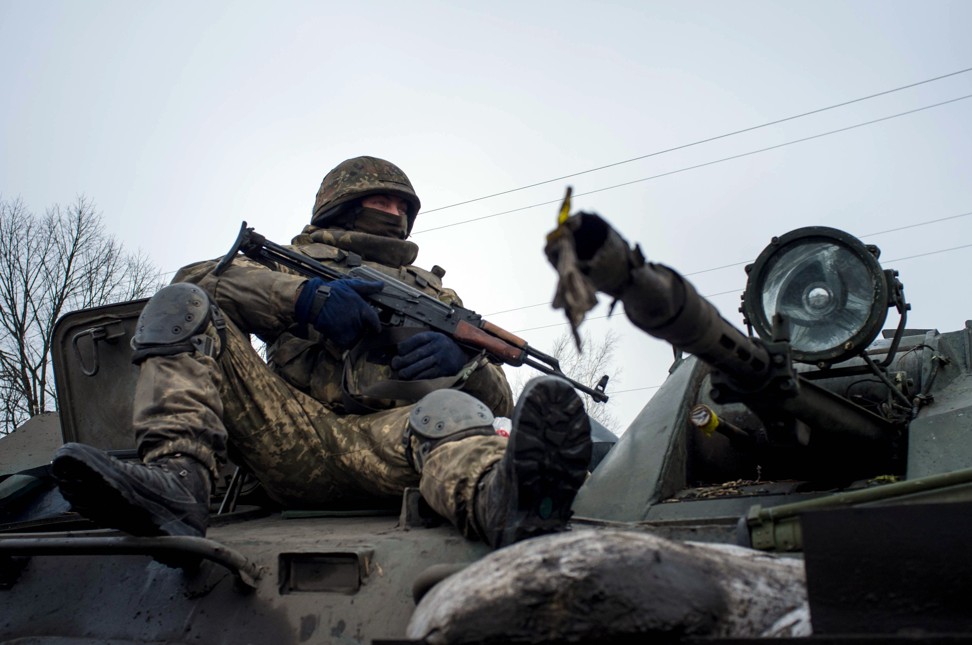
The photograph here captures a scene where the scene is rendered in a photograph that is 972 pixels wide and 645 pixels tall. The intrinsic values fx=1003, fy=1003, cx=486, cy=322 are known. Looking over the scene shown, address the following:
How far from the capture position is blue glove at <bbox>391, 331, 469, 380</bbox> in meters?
3.68

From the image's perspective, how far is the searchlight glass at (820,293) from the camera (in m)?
2.81

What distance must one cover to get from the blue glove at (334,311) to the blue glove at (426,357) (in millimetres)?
159

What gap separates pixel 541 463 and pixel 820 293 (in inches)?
42.4

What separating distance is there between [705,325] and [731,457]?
1484mm

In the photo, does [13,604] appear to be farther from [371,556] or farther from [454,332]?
[454,332]

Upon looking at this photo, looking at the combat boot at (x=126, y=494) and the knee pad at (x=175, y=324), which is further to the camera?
the knee pad at (x=175, y=324)

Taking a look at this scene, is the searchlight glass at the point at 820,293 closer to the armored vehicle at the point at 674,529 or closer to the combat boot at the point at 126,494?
the armored vehicle at the point at 674,529

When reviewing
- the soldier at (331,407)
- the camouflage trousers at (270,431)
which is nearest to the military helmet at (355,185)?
the soldier at (331,407)

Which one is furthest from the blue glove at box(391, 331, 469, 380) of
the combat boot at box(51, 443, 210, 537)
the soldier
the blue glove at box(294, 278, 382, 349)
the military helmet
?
the combat boot at box(51, 443, 210, 537)

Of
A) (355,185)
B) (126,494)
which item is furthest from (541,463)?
(355,185)

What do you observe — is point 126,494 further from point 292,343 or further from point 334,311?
point 292,343

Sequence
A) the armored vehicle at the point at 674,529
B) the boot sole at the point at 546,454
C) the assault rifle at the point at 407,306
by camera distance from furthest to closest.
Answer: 1. the assault rifle at the point at 407,306
2. the boot sole at the point at 546,454
3. the armored vehicle at the point at 674,529

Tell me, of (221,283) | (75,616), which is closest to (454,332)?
(221,283)

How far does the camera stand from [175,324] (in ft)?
10.4
